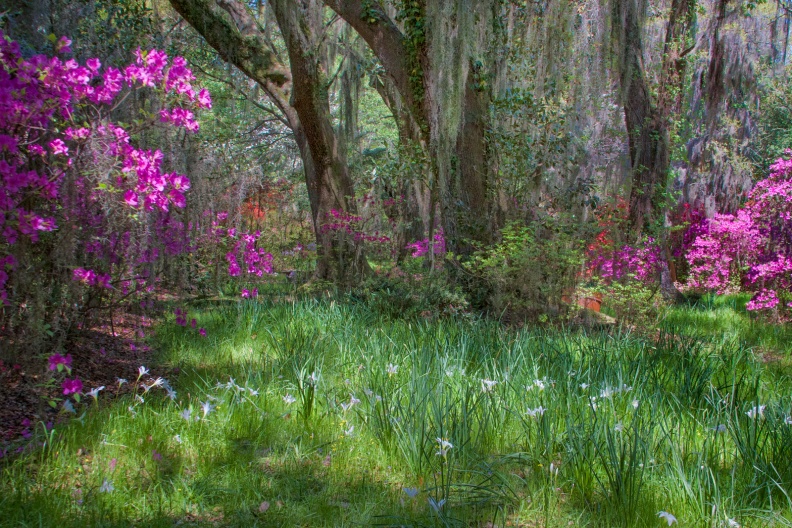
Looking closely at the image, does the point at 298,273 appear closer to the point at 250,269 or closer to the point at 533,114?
the point at 250,269

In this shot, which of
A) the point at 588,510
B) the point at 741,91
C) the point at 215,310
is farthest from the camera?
the point at 741,91

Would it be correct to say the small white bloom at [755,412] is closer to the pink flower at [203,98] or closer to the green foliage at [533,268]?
the green foliage at [533,268]

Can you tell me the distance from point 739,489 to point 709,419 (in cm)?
39

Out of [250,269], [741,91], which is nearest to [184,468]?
[250,269]

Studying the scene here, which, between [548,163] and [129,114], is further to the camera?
[548,163]

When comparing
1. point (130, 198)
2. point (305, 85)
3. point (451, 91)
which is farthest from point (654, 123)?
point (130, 198)

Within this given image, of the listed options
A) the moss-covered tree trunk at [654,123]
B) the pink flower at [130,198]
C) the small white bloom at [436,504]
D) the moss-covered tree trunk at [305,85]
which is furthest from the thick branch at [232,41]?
the small white bloom at [436,504]

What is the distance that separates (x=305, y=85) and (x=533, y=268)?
11.6 ft

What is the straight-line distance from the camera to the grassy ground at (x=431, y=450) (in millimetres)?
1884

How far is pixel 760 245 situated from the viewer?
718 cm

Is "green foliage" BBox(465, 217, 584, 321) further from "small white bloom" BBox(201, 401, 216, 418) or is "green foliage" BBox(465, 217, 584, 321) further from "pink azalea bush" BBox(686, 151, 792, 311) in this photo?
"small white bloom" BBox(201, 401, 216, 418)

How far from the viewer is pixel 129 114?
11.8 feet

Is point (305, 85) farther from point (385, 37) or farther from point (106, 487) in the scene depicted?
point (106, 487)

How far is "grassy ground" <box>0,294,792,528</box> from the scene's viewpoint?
188cm
